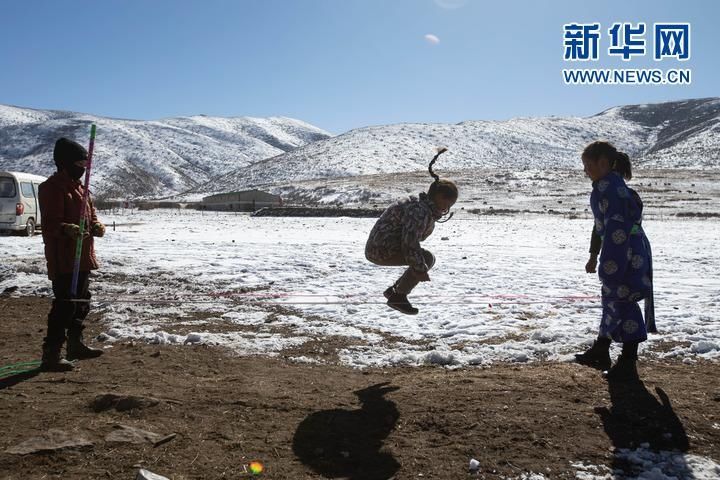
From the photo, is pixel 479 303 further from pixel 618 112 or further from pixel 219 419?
pixel 618 112

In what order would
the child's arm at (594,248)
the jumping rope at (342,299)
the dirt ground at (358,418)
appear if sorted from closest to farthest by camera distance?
the dirt ground at (358,418) → the child's arm at (594,248) → the jumping rope at (342,299)

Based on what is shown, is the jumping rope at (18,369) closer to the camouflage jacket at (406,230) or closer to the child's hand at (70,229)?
the child's hand at (70,229)

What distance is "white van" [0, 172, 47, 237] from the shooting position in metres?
19.6

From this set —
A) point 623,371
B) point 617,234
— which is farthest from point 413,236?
point 623,371

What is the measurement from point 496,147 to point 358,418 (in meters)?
144

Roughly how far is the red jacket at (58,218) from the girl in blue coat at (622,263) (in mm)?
5311

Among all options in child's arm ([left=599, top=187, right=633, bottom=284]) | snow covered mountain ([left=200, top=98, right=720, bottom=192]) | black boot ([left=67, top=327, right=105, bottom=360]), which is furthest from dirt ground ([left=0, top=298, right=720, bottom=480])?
snow covered mountain ([left=200, top=98, right=720, bottom=192])

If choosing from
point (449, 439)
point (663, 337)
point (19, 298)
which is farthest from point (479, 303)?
point (19, 298)

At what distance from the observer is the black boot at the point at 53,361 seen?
5.31 metres

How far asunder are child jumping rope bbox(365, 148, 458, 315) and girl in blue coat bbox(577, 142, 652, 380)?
1.43m

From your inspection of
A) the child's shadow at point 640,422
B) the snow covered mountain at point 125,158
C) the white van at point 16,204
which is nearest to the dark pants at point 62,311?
the child's shadow at point 640,422

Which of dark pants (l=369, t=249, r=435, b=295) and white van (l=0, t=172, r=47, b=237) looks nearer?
dark pants (l=369, t=249, r=435, b=295)

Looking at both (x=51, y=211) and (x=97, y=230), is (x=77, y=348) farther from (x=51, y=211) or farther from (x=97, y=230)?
(x=51, y=211)

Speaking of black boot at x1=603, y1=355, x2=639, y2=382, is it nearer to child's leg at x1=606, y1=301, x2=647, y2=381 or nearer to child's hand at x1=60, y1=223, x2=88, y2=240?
child's leg at x1=606, y1=301, x2=647, y2=381
